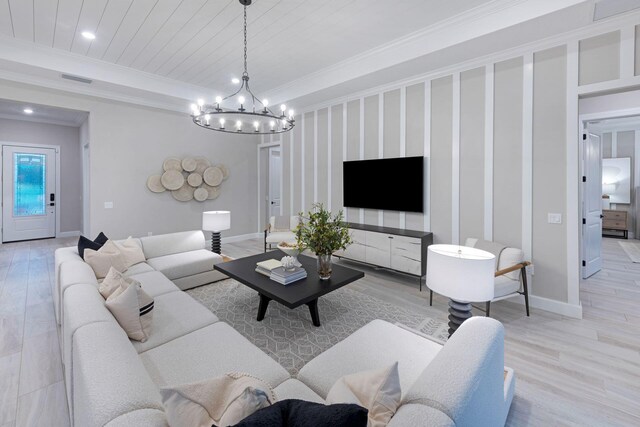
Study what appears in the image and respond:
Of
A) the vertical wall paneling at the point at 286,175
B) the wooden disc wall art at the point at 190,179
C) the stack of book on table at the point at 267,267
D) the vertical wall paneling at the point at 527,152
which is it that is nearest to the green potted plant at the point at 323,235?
the stack of book on table at the point at 267,267

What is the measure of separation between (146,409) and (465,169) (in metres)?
3.99

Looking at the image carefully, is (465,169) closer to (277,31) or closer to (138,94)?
(277,31)

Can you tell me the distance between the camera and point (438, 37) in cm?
334

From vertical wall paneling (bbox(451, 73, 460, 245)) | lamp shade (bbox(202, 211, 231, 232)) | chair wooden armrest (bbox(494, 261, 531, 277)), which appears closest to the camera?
chair wooden armrest (bbox(494, 261, 531, 277))

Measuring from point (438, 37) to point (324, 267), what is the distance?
2.99 meters

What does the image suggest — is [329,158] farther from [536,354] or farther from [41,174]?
[41,174]

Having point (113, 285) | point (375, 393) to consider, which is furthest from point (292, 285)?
point (375, 393)

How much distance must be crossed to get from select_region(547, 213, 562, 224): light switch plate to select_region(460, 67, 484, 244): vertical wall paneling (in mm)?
668

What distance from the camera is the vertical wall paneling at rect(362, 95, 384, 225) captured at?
15.4 ft

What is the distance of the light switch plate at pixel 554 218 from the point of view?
3131mm

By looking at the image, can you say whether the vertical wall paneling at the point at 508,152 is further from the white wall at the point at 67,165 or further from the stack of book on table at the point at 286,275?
the white wall at the point at 67,165

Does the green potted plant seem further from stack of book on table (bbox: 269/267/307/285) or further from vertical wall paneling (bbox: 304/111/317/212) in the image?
vertical wall paneling (bbox: 304/111/317/212)

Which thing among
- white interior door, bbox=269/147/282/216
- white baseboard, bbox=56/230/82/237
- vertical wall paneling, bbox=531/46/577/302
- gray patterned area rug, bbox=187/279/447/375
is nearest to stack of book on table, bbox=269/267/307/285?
gray patterned area rug, bbox=187/279/447/375

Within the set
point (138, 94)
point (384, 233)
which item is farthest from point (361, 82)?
point (138, 94)
